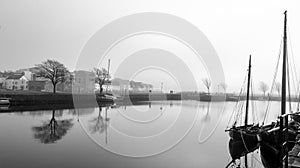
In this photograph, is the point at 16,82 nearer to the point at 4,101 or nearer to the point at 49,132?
the point at 4,101

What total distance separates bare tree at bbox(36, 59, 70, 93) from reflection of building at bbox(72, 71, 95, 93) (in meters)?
7.48

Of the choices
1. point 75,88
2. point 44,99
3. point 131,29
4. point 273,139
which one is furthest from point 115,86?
point 273,139

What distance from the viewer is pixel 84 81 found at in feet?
173

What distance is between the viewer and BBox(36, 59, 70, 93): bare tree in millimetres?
41347

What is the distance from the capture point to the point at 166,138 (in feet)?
47.0

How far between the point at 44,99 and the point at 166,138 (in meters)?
28.0

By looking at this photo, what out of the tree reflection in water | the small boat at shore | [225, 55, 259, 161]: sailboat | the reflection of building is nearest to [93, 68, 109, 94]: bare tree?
the reflection of building

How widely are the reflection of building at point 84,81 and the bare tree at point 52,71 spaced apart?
24.5ft

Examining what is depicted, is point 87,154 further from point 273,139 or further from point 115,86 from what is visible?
point 115,86

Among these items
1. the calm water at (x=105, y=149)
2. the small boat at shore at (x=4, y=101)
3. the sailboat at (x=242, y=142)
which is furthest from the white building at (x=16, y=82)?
the sailboat at (x=242, y=142)

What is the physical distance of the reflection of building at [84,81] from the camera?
51062mm

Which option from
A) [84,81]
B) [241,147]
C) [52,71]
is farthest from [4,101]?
[241,147]

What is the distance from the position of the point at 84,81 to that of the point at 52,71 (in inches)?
439

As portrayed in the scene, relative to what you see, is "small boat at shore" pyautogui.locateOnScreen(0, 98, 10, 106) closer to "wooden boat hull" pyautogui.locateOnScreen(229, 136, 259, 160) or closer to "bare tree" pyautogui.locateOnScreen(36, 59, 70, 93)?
"bare tree" pyautogui.locateOnScreen(36, 59, 70, 93)
